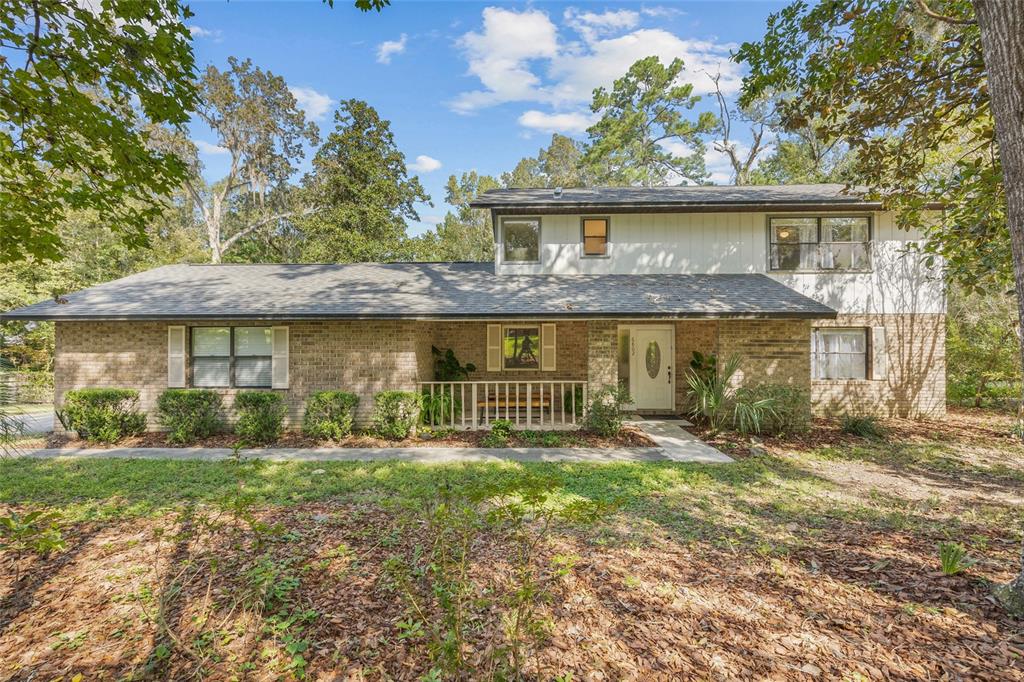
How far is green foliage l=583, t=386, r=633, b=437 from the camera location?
29.7ft

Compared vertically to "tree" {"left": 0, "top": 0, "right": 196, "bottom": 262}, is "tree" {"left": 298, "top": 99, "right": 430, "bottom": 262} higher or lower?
higher

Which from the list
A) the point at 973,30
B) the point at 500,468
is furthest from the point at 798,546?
the point at 973,30

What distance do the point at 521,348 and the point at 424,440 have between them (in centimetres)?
449

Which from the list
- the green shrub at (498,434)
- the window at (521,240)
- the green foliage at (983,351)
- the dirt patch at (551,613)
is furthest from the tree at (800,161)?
the dirt patch at (551,613)

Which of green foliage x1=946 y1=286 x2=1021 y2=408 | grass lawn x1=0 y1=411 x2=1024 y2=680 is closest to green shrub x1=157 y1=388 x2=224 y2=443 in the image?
grass lawn x1=0 y1=411 x2=1024 y2=680

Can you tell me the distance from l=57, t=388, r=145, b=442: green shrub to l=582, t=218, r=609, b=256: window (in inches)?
425

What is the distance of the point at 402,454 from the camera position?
801 centimetres

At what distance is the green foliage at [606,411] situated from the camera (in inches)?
356

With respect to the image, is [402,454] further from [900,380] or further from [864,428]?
[900,380]

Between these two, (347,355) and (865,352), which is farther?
(865,352)

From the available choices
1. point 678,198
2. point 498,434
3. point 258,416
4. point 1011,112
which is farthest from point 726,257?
point 258,416

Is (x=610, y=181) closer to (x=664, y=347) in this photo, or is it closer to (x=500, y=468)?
(x=664, y=347)

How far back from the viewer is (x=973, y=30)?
6203 mm

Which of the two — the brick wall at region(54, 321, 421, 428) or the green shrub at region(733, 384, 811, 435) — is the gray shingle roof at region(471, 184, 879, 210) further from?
the green shrub at region(733, 384, 811, 435)
